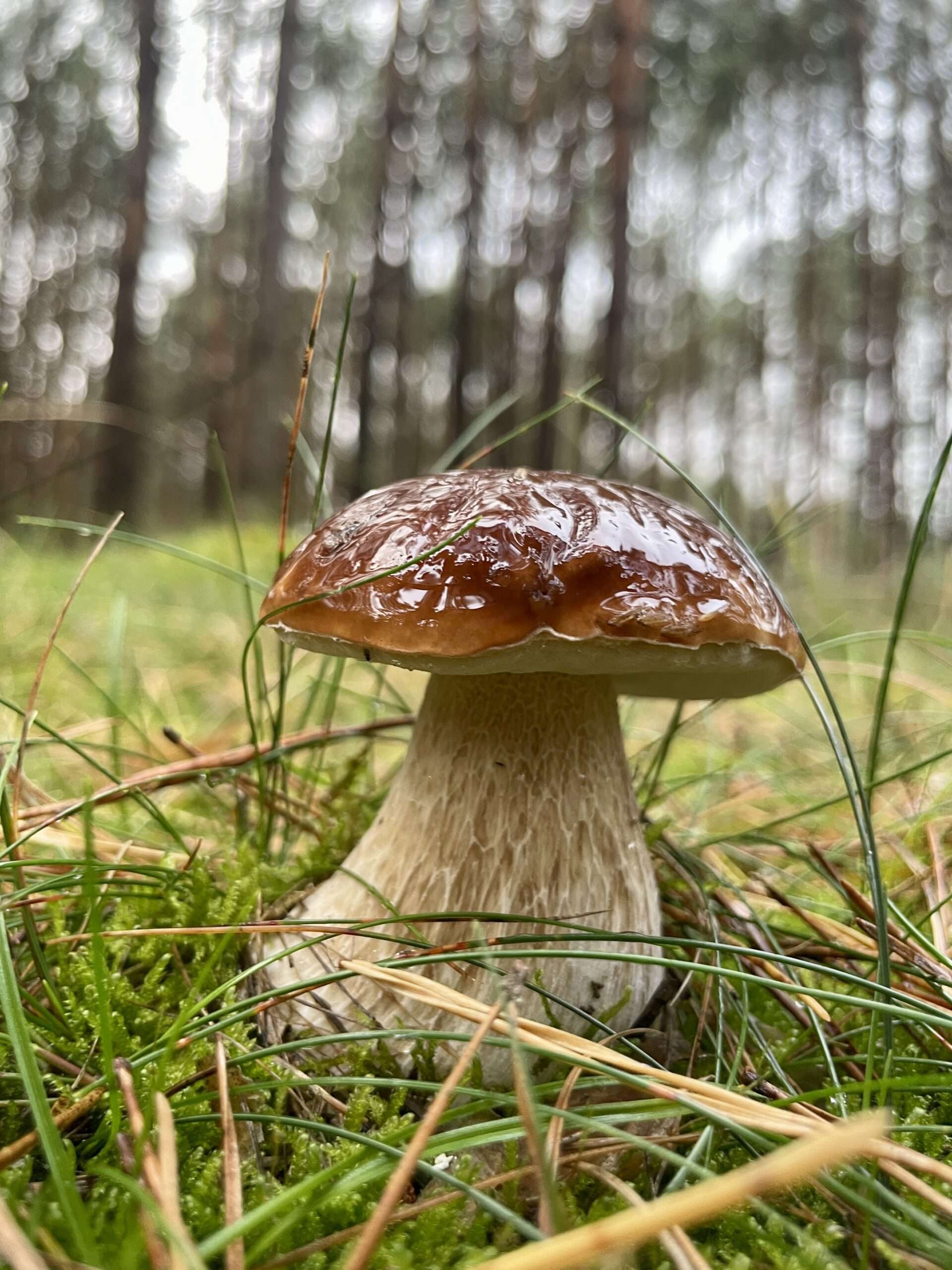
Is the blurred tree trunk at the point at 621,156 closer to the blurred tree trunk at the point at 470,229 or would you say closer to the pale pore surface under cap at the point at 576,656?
the blurred tree trunk at the point at 470,229

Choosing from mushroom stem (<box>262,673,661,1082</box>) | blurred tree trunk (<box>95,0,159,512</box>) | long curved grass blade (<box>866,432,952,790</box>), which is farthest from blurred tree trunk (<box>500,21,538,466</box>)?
long curved grass blade (<box>866,432,952,790</box>)

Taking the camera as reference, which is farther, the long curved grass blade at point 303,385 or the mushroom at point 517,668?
the long curved grass blade at point 303,385

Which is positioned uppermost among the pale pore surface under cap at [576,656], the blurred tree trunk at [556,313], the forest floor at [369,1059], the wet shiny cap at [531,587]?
the blurred tree trunk at [556,313]

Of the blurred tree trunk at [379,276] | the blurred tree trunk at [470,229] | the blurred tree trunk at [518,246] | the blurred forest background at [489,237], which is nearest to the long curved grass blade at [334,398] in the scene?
the blurred forest background at [489,237]

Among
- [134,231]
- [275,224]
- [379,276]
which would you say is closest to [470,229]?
[379,276]

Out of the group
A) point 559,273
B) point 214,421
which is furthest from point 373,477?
point 559,273

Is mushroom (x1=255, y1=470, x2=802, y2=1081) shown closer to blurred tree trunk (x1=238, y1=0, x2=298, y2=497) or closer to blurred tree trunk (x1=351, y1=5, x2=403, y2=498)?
blurred tree trunk (x1=238, y1=0, x2=298, y2=497)

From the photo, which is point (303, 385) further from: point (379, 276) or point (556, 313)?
point (379, 276)
